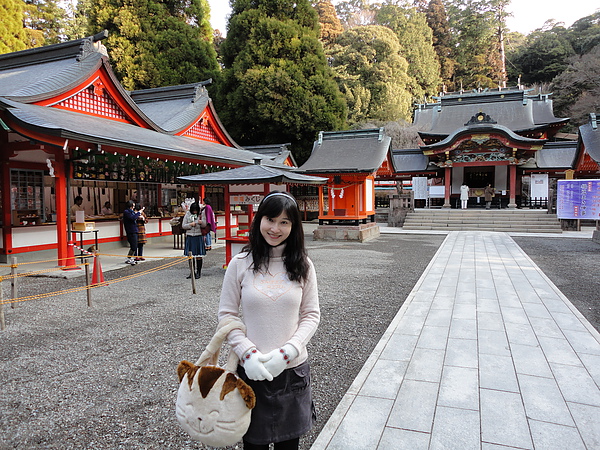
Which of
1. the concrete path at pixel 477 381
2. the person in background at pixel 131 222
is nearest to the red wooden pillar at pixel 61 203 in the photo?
the person in background at pixel 131 222

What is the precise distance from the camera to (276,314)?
1910 mm

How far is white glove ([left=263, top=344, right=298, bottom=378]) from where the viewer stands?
175 centimetres

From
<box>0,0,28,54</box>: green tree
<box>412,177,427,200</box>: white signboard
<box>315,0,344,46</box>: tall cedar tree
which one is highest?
<box>315,0,344,46</box>: tall cedar tree

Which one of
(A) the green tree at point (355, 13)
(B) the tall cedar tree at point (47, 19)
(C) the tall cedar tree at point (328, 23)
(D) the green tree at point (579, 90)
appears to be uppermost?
(A) the green tree at point (355, 13)

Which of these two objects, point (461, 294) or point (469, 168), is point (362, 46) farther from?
point (461, 294)

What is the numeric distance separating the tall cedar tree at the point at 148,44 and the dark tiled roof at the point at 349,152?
1411 cm

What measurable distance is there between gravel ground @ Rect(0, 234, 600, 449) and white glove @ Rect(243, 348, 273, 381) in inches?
52.9

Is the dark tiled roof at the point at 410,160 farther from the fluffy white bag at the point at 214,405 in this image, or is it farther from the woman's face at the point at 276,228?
the fluffy white bag at the point at 214,405

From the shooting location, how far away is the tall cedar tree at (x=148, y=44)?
26.6 meters

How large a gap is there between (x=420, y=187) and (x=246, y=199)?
20.1 m

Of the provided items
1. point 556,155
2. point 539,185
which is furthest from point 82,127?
point 556,155

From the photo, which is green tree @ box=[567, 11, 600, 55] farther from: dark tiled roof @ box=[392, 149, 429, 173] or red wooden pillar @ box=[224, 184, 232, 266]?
red wooden pillar @ box=[224, 184, 232, 266]

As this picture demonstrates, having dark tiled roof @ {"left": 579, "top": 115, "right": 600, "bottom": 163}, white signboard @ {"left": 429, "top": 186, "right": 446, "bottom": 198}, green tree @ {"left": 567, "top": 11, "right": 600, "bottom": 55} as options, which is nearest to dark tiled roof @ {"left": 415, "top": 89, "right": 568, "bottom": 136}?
white signboard @ {"left": 429, "top": 186, "right": 446, "bottom": 198}

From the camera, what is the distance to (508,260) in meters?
10.4
